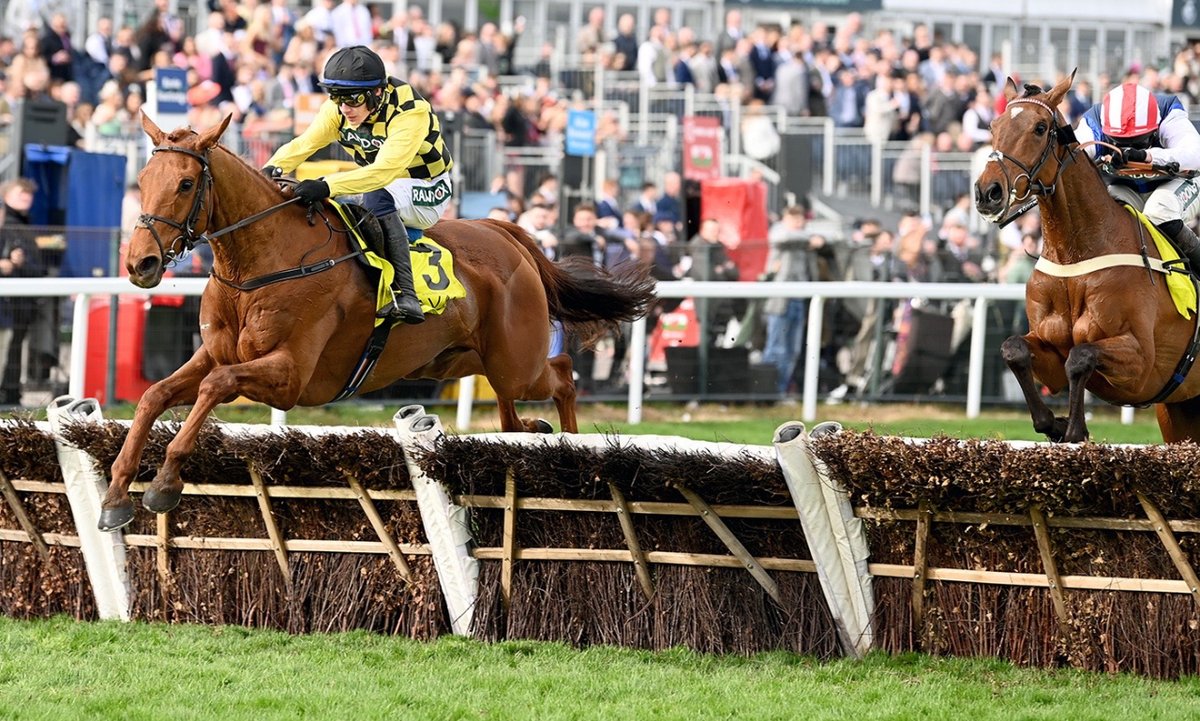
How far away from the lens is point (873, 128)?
56.1ft

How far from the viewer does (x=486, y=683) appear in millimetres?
4828

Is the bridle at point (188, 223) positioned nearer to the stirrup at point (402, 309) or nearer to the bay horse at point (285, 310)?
the bay horse at point (285, 310)

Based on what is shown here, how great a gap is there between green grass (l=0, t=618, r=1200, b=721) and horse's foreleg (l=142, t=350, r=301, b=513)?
515mm

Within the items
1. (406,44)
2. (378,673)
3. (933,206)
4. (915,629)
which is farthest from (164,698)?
(933,206)

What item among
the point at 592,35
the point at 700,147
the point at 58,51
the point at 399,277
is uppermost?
the point at 592,35

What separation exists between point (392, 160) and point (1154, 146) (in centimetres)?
335

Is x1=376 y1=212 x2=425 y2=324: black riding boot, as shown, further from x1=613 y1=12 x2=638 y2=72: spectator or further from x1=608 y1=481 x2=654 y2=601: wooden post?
x1=613 y1=12 x2=638 y2=72: spectator

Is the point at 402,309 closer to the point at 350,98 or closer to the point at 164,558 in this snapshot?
the point at 350,98

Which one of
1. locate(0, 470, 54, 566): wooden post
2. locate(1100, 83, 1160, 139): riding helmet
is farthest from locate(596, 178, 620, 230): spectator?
locate(0, 470, 54, 566): wooden post

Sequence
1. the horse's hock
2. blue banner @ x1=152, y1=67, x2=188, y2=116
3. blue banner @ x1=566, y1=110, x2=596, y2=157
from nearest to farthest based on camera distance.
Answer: the horse's hock
blue banner @ x1=152, y1=67, x2=188, y2=116
blue banner @ x1=566, y1=110, x2=596, y2=157

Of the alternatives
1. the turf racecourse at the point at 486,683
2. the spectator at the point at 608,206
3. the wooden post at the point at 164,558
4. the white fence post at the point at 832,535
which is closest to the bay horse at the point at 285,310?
the wooden post at the point at 164,558

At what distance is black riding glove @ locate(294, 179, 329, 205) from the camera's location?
6277mm

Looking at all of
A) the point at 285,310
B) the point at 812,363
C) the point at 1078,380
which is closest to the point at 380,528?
the point at 285,310

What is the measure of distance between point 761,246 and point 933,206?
197 inches
